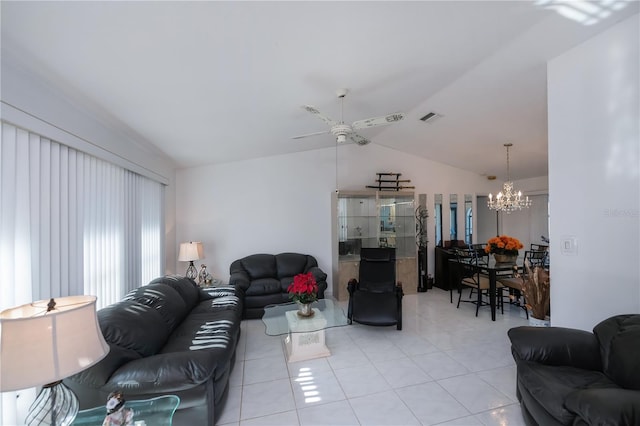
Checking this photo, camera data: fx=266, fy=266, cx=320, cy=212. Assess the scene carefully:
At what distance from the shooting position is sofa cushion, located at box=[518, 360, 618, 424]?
5.11 feet

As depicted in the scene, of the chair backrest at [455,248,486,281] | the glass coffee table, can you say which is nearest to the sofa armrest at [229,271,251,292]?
the glass coffee table

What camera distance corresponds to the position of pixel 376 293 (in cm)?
379

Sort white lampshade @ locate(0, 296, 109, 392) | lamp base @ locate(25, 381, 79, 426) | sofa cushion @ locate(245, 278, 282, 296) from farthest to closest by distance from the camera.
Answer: sofa cushion @ locate(245, 278, 282, 296) < lamp base @ locate(25, 381, 79, 426) < white lampshade @ locate(0, 296, 109, 392)

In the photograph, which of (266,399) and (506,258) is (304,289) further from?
(506,258)

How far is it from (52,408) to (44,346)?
0.35 m

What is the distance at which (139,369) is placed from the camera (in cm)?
173

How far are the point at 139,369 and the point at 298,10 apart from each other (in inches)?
98.6

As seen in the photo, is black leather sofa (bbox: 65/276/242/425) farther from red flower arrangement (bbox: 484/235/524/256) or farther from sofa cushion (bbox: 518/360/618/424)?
red flower arrangement (bbox: 484/235/524/256)

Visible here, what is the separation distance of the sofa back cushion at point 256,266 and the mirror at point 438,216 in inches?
147

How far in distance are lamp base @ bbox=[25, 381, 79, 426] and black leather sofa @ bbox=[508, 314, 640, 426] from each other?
2.47 meters

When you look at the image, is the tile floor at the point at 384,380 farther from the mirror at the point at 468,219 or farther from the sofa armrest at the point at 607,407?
the mirror at the point at 468,219

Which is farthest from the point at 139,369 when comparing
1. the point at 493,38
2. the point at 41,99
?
the point at 493,38

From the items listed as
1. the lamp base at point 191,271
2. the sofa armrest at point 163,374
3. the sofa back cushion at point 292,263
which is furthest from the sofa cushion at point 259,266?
the sofa armrest at point 163,374

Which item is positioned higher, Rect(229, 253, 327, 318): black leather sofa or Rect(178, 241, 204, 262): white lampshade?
Rect(178, 241, 204, 262): white lampshade
